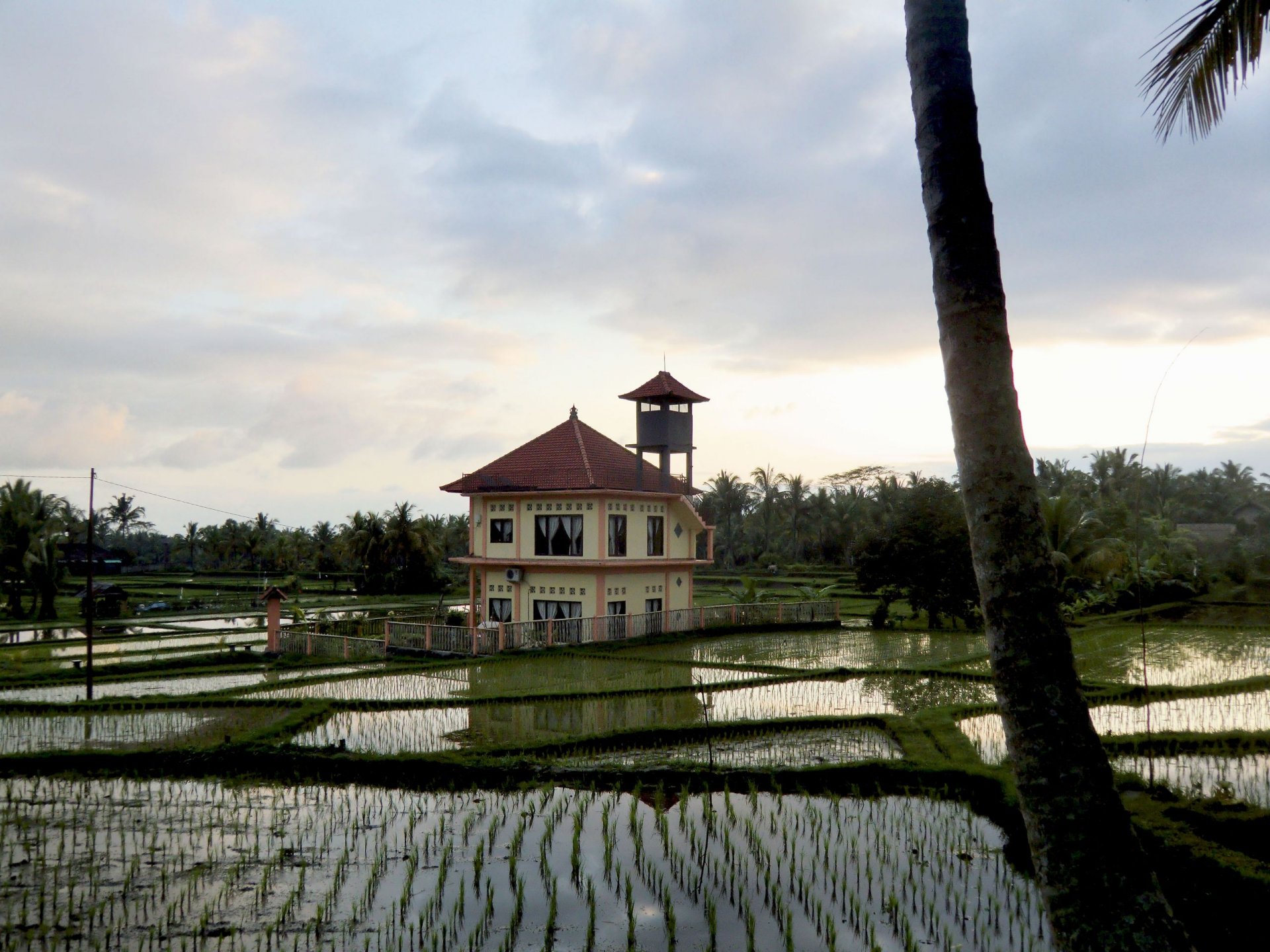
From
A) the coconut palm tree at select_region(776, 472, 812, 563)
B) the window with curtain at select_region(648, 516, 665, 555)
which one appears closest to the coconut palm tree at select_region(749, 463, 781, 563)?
the coconut palm tree at select_region(776, 472, 812, 563)

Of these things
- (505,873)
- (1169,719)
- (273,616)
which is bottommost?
(505,873)

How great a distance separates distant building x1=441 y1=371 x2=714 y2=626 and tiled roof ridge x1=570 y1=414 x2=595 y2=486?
42 mm

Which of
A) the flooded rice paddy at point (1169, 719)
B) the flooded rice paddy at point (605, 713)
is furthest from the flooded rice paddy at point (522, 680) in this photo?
the flooded rice paddy at point (1169, 719)

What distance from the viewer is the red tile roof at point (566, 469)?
27406 mm

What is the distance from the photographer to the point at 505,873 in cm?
834

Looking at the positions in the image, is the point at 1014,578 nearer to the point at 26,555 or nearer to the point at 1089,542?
the point at 1089,542

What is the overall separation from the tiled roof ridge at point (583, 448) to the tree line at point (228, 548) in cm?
1740

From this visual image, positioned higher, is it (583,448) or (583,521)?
(583,448)

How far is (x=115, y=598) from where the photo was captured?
38.7 meters

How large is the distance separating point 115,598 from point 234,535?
3756cm

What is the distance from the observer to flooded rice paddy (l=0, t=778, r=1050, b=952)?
22.9ft

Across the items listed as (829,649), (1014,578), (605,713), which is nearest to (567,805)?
(605,713)

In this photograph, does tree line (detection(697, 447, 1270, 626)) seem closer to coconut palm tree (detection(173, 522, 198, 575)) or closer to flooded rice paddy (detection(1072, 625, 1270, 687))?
flooded rice paddy (detection(1072, 625, 1270, 687))

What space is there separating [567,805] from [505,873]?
2.17 m
